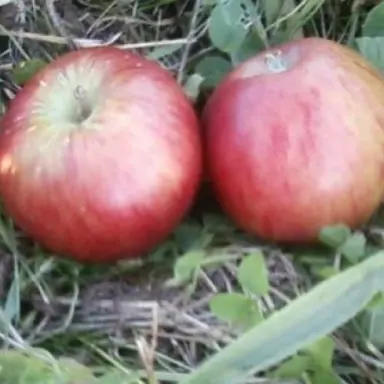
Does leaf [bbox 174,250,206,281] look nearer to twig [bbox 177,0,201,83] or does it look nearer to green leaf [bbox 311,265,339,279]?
green leaf [bbox 311,265,339,279]

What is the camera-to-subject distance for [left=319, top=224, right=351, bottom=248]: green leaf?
1066mm

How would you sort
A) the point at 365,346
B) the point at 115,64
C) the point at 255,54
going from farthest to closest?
the point at 255,54, the point at 115,64, the point at 365,346

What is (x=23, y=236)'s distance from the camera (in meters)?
1.19

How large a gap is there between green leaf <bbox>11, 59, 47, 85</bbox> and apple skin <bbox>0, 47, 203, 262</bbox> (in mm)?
104

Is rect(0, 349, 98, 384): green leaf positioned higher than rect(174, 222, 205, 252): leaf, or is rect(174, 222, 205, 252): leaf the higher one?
rect(0, 349, 98, 384): green leaf

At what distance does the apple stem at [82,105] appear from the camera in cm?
110

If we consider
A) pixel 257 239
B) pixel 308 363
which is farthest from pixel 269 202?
pixel 308 363

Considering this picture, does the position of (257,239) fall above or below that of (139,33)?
below

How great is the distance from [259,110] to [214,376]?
31cm

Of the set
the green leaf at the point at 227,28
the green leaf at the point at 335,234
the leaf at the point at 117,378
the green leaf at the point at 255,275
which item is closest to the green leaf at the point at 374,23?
the green leaf at the point at 227,28

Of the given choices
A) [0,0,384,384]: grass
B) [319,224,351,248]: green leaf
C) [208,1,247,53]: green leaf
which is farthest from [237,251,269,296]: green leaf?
[208,1,247,53]: green leaf

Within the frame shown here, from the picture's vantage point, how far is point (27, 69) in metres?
1.24

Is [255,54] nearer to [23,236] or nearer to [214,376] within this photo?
[23,236]

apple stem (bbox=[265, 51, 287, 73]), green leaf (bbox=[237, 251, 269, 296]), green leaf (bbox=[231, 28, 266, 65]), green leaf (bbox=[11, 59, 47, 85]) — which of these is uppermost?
apple stem (bbox=[265, 51, 287, 73])
